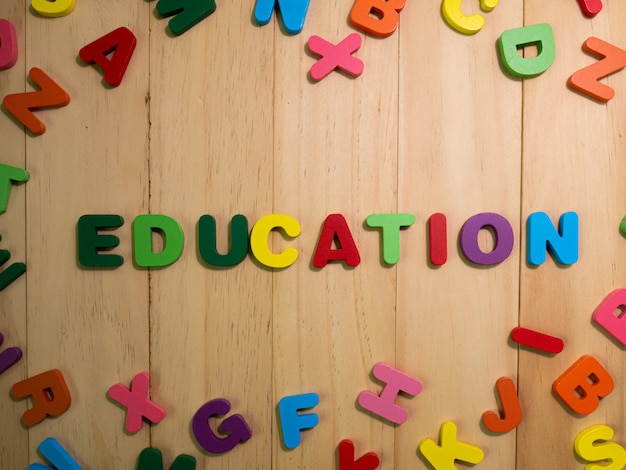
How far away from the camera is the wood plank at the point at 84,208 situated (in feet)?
2.34

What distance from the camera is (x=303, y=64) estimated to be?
72 centimetres

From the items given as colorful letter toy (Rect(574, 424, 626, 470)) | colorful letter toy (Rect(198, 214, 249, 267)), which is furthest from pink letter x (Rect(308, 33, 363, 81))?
colorful letter toy (Rect(574, 424, 626, 470))

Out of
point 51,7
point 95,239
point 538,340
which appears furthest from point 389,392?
point 51,7

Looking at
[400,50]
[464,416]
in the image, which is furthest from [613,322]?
[400,50]

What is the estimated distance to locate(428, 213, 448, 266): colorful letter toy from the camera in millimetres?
718

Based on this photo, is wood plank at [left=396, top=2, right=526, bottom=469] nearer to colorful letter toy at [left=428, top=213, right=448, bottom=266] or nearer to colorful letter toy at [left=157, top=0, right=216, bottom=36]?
colorful letter toy at [left=428, top=213, right=448, bottom=266]

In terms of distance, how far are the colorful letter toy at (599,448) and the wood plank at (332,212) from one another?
32 cm

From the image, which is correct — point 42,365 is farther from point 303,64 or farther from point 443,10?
point 443,10

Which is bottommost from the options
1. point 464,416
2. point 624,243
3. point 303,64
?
point 464,416

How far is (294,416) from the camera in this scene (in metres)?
0.73

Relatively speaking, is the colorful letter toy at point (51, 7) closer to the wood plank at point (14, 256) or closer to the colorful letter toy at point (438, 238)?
the wood plank at point (14, 256)

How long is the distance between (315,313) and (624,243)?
0.51m

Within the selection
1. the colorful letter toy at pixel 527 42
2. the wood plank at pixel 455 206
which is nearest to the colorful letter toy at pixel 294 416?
the wood plank at pixel 455 206

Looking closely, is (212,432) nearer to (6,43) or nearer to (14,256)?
(14,256)
